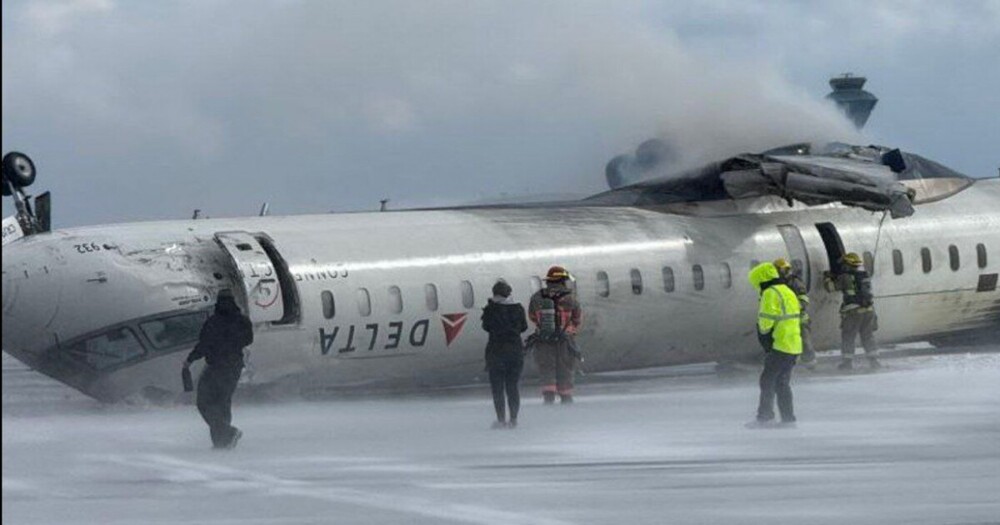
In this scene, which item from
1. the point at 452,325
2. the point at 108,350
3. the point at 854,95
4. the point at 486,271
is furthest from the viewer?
the point at 854,95

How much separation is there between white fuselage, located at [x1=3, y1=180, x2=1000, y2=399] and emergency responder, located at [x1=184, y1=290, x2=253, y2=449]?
423 cm

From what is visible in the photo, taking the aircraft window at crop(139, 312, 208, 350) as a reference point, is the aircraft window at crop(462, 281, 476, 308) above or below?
above

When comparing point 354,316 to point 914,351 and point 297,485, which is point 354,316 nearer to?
point 297,485

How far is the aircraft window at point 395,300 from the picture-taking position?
83.8 feet

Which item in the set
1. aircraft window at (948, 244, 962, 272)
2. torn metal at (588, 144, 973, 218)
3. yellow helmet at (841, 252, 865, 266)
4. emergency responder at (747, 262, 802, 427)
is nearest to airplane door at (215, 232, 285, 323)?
emergency responder at (747, 262, 802, 427)

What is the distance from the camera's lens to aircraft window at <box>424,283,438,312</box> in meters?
25.9

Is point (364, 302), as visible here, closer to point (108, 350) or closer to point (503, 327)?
point (108, 350)

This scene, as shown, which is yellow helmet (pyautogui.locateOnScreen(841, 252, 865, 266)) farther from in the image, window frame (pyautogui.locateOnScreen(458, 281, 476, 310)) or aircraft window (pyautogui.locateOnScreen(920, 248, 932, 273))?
window frame (pyautogui.locateOnScreen(458, 281, 476, 310))

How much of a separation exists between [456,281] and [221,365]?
6.88 meters

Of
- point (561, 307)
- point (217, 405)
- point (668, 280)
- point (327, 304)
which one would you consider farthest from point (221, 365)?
point (668, 280)

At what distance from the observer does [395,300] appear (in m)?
25.6

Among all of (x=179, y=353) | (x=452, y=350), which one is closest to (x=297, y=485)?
(x=179, y=353)

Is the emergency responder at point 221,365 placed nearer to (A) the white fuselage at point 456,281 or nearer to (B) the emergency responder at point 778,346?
(A) the white fuselage at point 456,281

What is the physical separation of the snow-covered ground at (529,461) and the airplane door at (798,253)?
282 cm
